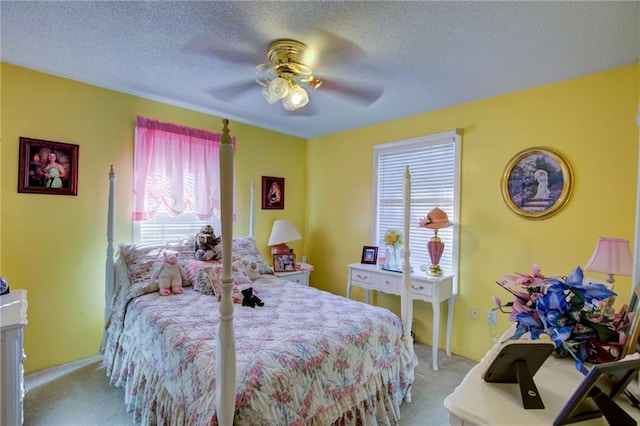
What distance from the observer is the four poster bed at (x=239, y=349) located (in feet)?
4.06

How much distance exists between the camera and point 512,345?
2.90 ft

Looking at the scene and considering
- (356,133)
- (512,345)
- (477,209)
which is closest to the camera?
(512,345)

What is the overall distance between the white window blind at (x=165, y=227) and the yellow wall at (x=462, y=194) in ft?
0.35

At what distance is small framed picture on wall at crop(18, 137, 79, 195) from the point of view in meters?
2.33

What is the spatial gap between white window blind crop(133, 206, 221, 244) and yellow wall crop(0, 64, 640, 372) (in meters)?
0.11

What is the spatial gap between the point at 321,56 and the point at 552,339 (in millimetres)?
1933

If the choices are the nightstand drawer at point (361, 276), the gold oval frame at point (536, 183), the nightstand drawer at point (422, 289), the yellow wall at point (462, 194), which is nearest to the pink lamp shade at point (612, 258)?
the yellow wall at point (462, 194)

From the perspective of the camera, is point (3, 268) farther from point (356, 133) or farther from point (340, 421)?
point (356, 133)

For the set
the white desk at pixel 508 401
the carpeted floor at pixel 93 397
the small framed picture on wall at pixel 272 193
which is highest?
the small framed picture on wall at pixel 272 193

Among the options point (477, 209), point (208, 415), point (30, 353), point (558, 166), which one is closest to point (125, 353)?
point (30, 353)

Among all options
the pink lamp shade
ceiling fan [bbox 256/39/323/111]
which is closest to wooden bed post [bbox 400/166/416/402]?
ceiling fan [bbox 256/39/323/111]

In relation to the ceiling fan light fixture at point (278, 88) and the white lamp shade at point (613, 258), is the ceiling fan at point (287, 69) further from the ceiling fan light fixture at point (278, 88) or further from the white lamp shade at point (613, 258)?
the white lamp shade at point (613, 258)

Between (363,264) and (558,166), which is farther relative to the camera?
(363,264)

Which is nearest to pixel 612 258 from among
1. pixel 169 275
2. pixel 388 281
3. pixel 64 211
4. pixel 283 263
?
pixel 388 281
